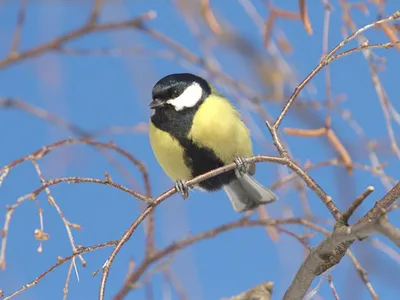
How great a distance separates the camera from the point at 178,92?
235 cm

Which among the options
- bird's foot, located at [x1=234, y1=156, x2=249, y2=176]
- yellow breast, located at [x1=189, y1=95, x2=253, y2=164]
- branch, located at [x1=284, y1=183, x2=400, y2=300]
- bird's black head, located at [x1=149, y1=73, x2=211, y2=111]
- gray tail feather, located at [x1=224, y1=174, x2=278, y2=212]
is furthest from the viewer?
gray tail feather, located at [x1=224, y1=174, x2=278, y2=212]

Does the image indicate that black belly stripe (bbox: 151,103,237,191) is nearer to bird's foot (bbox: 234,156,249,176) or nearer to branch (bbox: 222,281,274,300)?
bird's foot (bbox: 234,156,249,176)

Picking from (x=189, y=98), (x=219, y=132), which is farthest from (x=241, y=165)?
(x=189, y=98)

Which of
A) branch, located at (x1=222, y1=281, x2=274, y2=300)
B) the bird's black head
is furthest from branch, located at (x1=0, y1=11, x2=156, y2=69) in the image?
branch, located at (x1=222, y1=281, x2=274, y2=300)

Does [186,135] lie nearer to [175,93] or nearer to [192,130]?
[192,130]

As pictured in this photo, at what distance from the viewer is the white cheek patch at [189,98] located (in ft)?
7.45

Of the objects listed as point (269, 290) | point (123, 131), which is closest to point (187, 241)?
point (269, 290)

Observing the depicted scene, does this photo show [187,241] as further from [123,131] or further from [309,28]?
[309,28]

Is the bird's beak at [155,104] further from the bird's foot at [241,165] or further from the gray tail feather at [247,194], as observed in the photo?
the gray tail feather at [247,194]

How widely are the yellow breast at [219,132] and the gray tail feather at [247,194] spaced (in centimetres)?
22

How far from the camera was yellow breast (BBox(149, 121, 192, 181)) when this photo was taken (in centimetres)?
220

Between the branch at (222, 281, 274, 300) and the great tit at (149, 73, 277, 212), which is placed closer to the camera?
the branch at (222, 281, 274, 300)

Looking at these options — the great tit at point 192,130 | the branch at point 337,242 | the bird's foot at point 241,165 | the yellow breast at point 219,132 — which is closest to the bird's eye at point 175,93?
the great tit at point 192,130

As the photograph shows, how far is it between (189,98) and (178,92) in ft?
0.19
